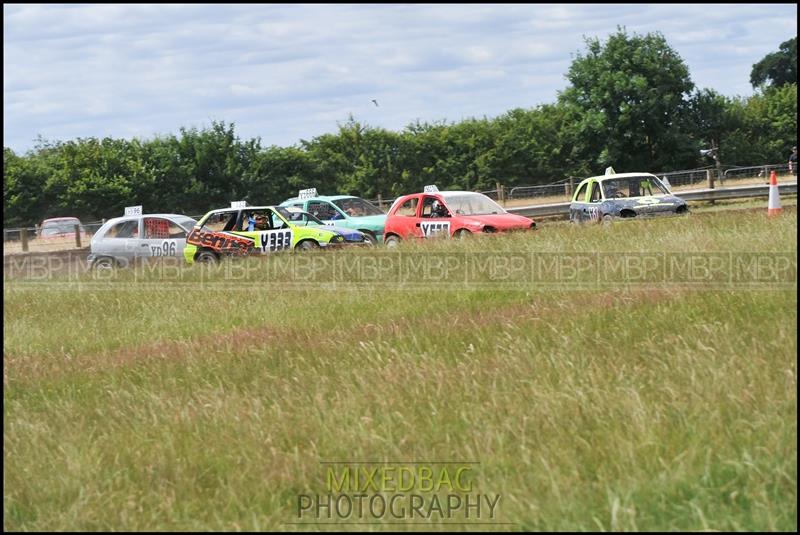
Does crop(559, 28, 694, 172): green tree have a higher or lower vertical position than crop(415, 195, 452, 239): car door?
higher

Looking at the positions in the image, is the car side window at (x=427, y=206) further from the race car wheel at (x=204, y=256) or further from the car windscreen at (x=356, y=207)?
the race car wheel at (x=204, y=256)

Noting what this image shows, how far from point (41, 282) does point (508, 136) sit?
36.4 m

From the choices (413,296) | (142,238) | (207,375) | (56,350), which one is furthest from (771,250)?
(142,238)

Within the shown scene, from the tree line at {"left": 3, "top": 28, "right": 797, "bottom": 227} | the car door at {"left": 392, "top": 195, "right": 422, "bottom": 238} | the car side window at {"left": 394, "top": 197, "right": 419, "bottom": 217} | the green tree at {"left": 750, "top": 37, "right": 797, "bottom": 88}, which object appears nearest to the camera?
the car door at {"left": 392, "top": 195, "right": 422, "bottom": 238}

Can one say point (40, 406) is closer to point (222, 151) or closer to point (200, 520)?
point (200, 520)

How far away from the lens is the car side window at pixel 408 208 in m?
22.0

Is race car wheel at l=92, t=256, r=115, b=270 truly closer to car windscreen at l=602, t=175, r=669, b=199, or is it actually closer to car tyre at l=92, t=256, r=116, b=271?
car tyre at l=92, t=256, r=116, b=271

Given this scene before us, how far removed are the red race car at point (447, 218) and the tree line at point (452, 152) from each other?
86.7ft

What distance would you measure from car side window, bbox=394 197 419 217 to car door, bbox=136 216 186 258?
5.17 meters

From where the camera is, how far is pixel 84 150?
48156 mm

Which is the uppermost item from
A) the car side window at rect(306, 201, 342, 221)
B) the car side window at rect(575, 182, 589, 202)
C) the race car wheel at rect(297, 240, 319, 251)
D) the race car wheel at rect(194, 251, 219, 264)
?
the car side window at rect(575, 182, 589, 202)

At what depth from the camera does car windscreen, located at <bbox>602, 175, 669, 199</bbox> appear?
878 inches

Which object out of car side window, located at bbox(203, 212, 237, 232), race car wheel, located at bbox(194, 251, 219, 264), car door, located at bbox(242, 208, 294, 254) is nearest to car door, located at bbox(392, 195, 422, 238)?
car door, located at bbox(242, 208, 294, 254)

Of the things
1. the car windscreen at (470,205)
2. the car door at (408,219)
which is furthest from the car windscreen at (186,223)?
the car windscreen at (470,205)
